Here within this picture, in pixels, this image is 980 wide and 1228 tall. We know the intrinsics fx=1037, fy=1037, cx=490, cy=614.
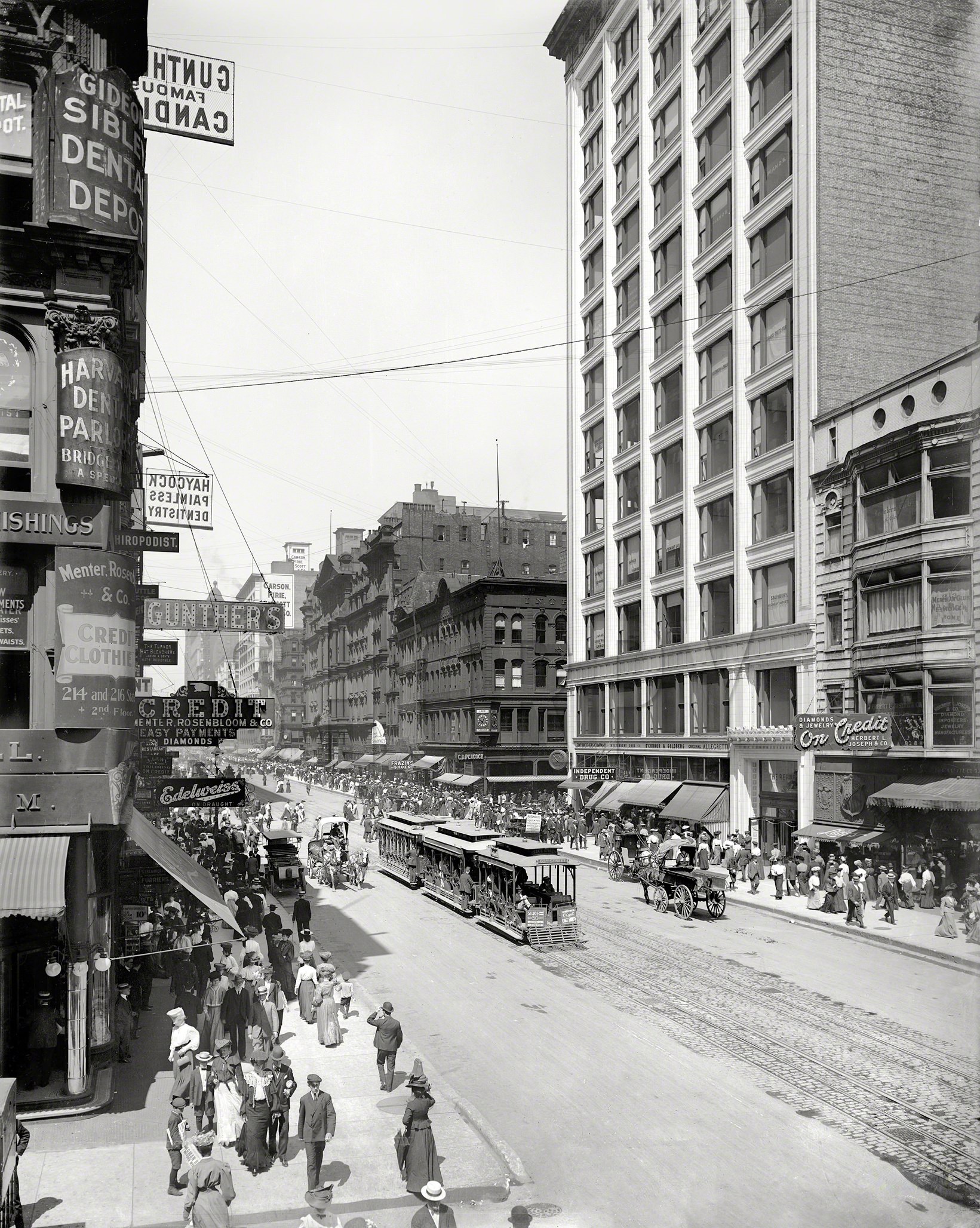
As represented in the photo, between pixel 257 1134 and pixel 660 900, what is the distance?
20532mm

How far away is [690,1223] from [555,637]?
6533 centimetres

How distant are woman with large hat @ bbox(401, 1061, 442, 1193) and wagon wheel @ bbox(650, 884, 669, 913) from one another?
2016cm

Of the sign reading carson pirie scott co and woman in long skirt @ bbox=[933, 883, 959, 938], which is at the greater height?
the sign reading carson pirie scott co

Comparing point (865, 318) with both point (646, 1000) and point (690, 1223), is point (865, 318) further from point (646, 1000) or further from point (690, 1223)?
point (690, 1223)

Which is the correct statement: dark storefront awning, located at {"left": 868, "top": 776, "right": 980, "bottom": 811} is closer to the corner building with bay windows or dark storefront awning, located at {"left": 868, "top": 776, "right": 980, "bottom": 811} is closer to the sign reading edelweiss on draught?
the sign reading edelweiss on draught

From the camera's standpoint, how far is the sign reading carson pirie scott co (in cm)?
2588

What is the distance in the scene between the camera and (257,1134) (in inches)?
499

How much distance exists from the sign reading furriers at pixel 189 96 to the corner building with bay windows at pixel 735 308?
18100 millimetres

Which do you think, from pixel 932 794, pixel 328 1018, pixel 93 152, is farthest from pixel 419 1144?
pixel 932 794

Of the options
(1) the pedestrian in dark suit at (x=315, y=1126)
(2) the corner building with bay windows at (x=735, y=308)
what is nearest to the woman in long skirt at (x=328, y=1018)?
(1) the pedestrian in dark suit at (x=315, y=1126)

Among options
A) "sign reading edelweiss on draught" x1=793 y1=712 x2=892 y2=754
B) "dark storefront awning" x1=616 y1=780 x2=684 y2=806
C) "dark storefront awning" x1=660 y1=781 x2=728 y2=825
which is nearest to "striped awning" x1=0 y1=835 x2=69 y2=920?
"sign reading edelweiss on draught" x1=793 y1=712 x2=892 y2=754

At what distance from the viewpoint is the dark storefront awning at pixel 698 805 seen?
143ft

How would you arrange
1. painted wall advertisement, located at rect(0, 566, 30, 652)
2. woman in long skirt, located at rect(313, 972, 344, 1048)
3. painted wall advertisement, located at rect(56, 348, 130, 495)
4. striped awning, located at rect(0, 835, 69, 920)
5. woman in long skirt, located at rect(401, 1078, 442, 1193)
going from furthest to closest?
woman in long skirt, located at rect(313, 972, 344, 1048) → painted wall advertisement, located at rect(56, 348, 130, 495) → painted wall advertisement, located at rect(0, 566, 30, 652) → striped awning, located at rect(0, 835, 69, 920) → woman in long skirt, located at rect(401, 1078, 442, 1193)

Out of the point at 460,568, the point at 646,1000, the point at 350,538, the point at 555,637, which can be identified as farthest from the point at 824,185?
the point at 350,538
